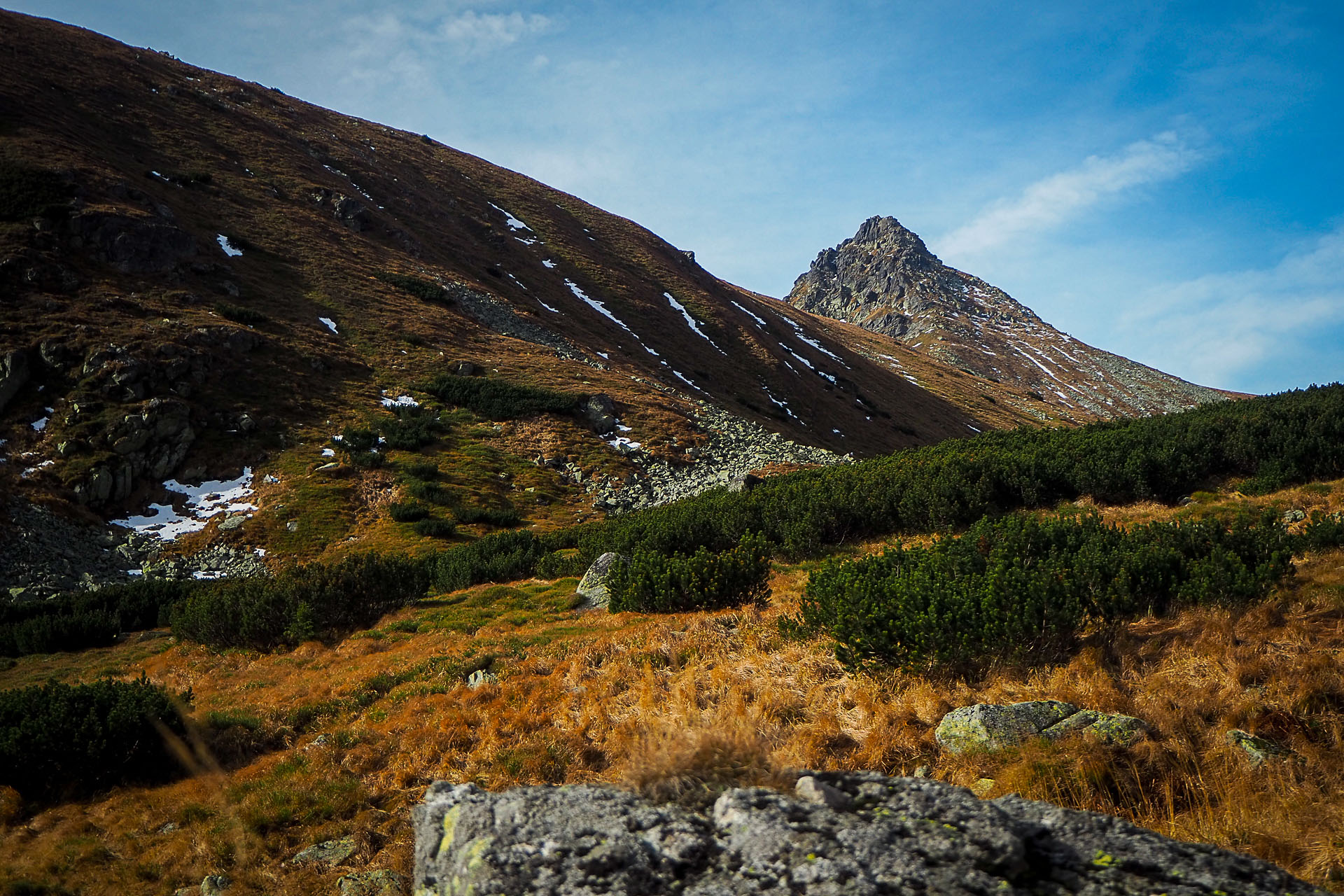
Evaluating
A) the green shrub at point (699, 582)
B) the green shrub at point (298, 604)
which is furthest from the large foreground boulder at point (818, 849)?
the green shrub at point (298, 604)

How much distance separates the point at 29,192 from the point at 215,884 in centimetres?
4571

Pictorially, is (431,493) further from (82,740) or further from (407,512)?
(82,740)

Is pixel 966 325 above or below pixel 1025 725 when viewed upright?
above

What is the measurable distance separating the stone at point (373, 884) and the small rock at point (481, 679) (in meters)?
3.25

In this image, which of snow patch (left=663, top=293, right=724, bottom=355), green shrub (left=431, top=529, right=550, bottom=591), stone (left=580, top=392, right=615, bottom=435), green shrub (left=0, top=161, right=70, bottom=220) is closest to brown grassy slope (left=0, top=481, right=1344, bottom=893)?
green shrub (left=431, top=529, right=550, bottom=591)

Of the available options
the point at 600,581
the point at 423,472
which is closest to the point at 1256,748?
the point at 600,581

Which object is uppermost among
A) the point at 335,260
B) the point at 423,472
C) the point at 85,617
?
the point at 335,260

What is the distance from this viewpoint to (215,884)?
195 inches

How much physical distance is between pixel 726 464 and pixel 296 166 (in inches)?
1989

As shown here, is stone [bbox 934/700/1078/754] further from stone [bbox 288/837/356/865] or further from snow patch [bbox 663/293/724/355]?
snow patch [bbox 663/293/724/355]

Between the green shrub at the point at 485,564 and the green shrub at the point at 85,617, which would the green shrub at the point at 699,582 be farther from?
the green shrub at the point at 85,617

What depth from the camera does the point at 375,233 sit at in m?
53.0

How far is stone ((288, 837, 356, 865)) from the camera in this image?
16.8 ft

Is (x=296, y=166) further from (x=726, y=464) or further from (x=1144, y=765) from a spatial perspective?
(x=1144, y=765)
